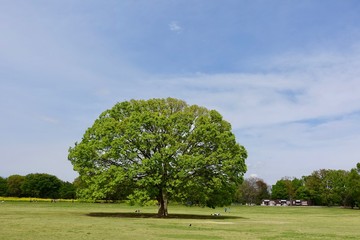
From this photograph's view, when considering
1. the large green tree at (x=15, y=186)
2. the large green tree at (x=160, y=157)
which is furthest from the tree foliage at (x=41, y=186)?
the large green tree at (x=160, y=157)

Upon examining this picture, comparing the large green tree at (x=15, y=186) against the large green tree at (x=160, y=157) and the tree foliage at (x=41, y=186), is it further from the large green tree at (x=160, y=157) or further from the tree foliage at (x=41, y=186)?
the large green tree at (x=160, y=157)

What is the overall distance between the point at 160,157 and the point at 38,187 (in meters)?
121

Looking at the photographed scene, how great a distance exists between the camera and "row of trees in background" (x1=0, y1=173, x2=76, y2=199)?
153 metres

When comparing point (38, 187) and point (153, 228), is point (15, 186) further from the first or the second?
point (153, 228)

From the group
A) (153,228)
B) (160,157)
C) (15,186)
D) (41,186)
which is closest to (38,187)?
(41,186)

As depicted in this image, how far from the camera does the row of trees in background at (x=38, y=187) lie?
153m

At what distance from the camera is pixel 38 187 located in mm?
153500

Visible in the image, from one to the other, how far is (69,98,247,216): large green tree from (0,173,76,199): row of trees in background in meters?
106

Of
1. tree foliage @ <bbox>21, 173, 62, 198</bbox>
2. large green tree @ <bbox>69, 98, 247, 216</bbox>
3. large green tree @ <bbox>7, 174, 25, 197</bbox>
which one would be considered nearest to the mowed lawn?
large green tree @ <bbox>69, 98, 247, 216</bbox>

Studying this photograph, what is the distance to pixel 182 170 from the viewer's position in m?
46.9

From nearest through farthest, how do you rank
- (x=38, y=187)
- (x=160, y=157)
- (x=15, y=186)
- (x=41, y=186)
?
(x=160, y=157) < (x=38, y=187) < (x=41, y=186) < (x=15, y=186)

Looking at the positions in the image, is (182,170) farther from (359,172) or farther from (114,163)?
(359,172)

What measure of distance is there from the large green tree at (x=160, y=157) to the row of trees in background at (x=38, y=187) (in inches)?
4182

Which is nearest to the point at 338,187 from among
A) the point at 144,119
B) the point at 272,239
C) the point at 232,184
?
the point at 232,184
